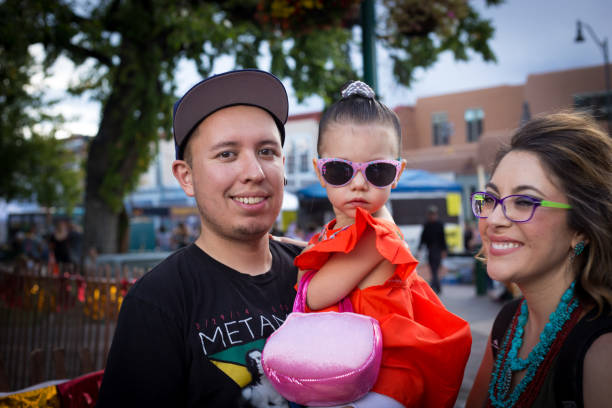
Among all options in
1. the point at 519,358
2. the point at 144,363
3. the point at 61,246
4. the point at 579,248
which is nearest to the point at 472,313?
the point at 519,358

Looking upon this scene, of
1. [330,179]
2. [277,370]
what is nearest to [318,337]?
[277,370]

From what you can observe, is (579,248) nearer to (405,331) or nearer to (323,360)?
(405,331)

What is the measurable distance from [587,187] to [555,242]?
0.25m

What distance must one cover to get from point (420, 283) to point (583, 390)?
0.69m

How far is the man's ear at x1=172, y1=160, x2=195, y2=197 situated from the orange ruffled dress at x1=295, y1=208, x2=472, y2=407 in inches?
22.8

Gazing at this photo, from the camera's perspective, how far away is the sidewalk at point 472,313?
18.2 ft

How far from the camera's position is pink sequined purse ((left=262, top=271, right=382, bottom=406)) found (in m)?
1.55

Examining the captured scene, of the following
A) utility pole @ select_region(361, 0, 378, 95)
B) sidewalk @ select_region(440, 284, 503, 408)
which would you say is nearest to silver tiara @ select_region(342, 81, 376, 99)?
utility pole @ select_region(361, 0, 378, 95)

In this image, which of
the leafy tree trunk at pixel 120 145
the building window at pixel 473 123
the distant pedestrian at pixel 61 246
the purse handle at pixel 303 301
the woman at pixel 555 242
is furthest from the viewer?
the building window at pixel 473 123

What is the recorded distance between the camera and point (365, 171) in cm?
200

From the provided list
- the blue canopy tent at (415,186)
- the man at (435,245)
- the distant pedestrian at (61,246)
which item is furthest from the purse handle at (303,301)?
the distant pedestrian at (61,246)

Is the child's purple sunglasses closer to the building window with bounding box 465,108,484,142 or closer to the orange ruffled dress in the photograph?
the orange ruffled dress

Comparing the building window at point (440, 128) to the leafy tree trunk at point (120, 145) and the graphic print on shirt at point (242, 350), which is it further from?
the graphic print on shirt at point (242, 350)

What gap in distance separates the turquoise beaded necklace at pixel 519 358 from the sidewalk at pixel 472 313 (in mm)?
3155
